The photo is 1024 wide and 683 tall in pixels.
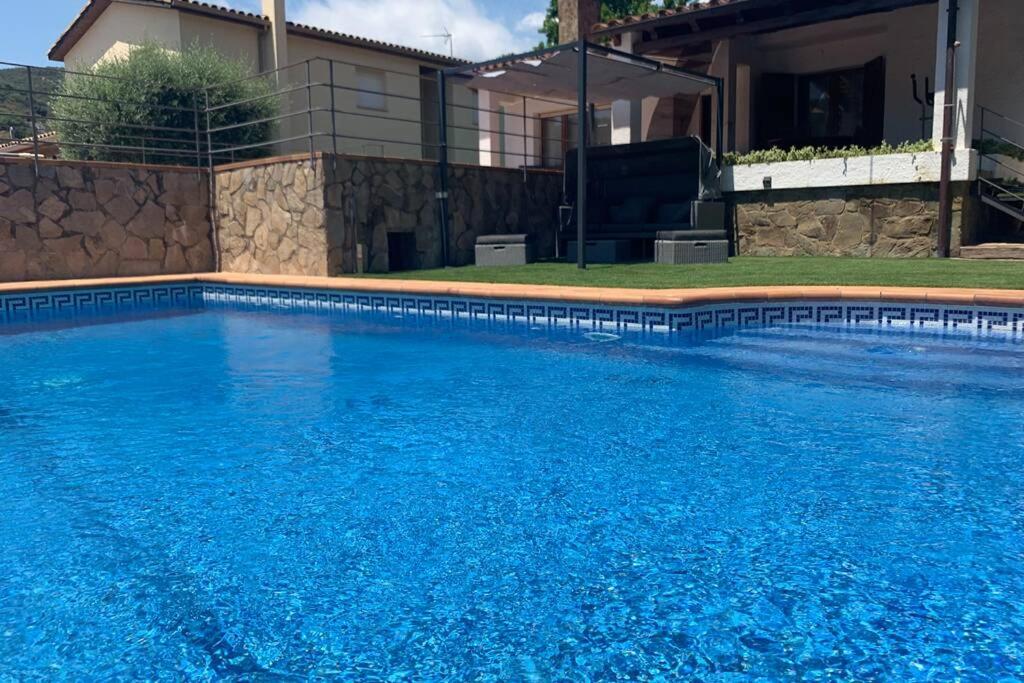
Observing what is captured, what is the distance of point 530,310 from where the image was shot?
7.98 meters

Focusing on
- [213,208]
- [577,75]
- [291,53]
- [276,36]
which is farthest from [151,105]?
[577,75]

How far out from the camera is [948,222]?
9758 mm

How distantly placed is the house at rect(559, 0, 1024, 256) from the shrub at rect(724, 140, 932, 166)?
0.10 m

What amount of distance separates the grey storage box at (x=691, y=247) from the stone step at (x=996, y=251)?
9.88 ft

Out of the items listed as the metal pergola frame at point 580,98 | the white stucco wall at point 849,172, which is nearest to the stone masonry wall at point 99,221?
the metal pergola frame at point 580,98

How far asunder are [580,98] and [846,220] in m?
4.28

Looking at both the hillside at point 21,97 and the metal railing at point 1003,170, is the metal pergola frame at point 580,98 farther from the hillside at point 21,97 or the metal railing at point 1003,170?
the hillside at point 21,97

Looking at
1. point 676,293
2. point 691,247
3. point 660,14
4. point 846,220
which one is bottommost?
point 676,293

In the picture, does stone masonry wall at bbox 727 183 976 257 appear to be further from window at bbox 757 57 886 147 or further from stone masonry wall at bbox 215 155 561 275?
stone masonry wall at bbox 215 155 561 275

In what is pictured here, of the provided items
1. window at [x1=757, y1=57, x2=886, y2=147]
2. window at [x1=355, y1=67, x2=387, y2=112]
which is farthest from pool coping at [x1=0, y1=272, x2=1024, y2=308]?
window at [x1=355, y1=67, x2=387, y2=112]

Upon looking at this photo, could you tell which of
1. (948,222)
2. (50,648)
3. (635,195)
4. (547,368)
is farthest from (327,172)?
(50,648)

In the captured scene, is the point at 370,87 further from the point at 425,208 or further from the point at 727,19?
the point at 727,19

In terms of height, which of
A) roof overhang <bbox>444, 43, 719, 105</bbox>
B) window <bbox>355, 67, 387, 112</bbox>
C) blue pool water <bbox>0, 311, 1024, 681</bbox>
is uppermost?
window <bbox>355, 67, 387, 112</bbox>

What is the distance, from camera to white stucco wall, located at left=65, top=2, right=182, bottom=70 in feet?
53.6
